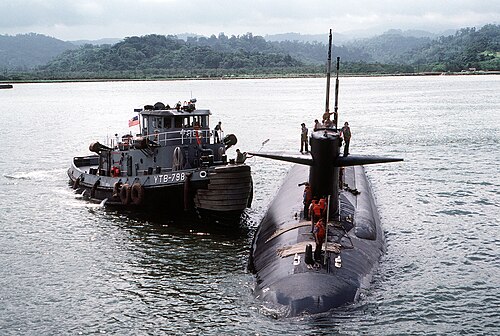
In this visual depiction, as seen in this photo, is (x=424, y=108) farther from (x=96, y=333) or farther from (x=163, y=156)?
(x=96, y=333)

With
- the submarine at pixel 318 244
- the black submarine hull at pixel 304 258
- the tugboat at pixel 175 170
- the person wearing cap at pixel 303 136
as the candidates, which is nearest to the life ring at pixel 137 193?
the tugboat at pixel 175 170

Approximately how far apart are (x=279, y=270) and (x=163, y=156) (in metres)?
15.6

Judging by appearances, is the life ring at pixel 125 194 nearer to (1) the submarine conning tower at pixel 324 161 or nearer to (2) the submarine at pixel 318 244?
(2) the submarine at pixel 318 244

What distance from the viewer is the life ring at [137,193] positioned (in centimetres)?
3309

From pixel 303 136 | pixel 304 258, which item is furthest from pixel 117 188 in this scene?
pixel 304 258

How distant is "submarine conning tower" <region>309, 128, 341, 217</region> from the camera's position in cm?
2166

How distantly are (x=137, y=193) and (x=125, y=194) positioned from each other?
1.12 metres

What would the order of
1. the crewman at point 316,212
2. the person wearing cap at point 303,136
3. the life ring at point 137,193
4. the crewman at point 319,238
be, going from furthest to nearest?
the person wearing cap at point 303,136, the life ring at point 137,193, the crewman at point 316,212, the crewman at point 319,238

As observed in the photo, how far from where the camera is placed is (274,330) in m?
17.6

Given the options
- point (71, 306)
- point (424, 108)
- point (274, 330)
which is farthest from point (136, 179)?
point (424, 108)

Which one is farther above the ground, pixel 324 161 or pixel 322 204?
pixel 324 161

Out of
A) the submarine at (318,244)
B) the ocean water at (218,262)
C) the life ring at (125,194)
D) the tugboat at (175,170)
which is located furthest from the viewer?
the life ring at (125,194)

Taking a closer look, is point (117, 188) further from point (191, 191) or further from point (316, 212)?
point (316, 212)

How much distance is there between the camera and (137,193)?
33.3 m
